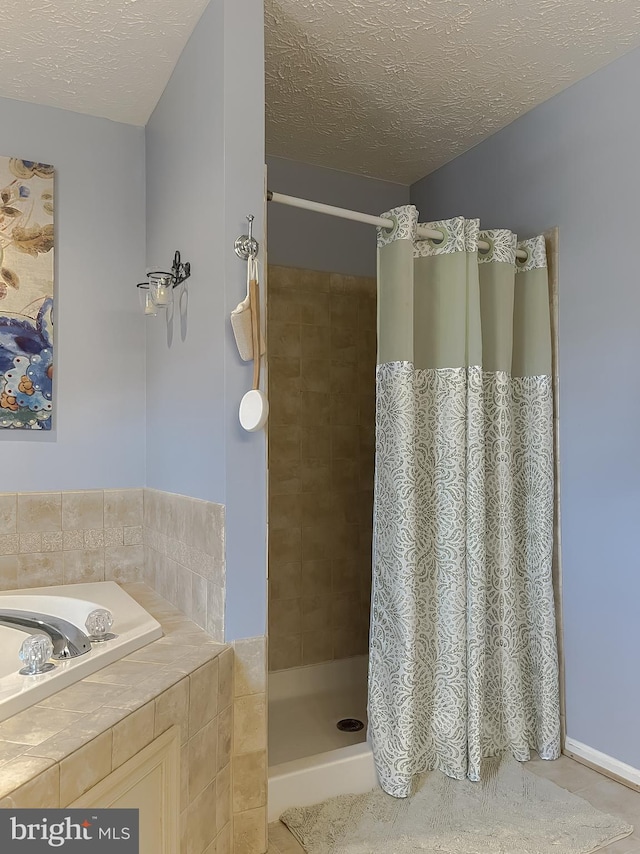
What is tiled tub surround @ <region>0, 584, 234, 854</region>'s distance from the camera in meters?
1.07

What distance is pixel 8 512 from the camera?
2311mm

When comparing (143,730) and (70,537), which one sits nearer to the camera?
(143,730)

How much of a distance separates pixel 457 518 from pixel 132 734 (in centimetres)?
126

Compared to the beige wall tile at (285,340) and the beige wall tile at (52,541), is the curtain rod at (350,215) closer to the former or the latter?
the beige wall tile at (285,340)

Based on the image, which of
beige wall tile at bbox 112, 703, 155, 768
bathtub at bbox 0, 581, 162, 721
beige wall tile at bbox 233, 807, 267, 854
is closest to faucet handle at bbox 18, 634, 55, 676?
bathtub at bbox 0, 581, 162, 721

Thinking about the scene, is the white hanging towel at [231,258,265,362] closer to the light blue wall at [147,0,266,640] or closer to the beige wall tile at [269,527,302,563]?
the light blue wall at [147,0,266,640]

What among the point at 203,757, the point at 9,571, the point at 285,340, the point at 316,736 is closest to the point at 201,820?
the point at 203,757

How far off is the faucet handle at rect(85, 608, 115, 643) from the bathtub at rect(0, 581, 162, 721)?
28mm

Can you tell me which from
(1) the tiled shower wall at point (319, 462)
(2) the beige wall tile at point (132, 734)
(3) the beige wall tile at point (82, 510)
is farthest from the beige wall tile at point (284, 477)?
(2) the beige wall tile at point (132, 734)

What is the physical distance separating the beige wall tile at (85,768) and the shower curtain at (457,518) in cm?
112

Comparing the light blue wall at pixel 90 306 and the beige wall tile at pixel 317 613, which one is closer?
the light blue wall at pixel 90 306

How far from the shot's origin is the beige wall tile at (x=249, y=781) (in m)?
1.73

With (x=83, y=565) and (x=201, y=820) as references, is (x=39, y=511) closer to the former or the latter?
(x=83, y=565)

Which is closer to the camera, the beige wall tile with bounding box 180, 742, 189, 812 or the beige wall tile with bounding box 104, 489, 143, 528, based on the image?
the beige wall tile with bounding box 180, 742, 189, 812
